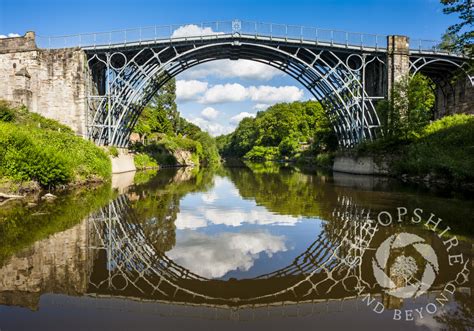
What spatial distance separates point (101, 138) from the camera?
37781mm

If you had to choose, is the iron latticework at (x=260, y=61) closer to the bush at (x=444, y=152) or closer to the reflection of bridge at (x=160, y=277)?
the bush at (x=444, y=152)

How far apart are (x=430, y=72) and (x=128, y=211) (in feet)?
127

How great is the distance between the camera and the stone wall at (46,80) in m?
36.3

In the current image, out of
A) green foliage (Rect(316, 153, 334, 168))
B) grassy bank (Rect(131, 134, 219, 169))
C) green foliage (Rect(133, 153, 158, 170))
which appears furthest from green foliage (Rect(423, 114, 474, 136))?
grassy bank (Rect(131, 134, 219, 169))

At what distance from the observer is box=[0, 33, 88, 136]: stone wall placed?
1430 inches

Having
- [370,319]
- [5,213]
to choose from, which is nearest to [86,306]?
[370,319]

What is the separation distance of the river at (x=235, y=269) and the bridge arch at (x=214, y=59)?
2355 cm

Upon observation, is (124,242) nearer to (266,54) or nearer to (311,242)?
(311,242)

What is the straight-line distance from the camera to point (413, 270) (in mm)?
7348

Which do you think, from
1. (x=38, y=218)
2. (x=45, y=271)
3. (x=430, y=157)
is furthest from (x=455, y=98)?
(x=45, y=271)

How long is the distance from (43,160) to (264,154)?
77.5m

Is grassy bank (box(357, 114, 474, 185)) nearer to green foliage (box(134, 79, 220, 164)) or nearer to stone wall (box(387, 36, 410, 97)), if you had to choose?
stone wall (box(387, 36, 410, 97))

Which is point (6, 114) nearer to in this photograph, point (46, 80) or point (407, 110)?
point (46, 80)

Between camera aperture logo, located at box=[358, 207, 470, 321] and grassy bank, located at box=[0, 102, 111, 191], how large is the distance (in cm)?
1468
